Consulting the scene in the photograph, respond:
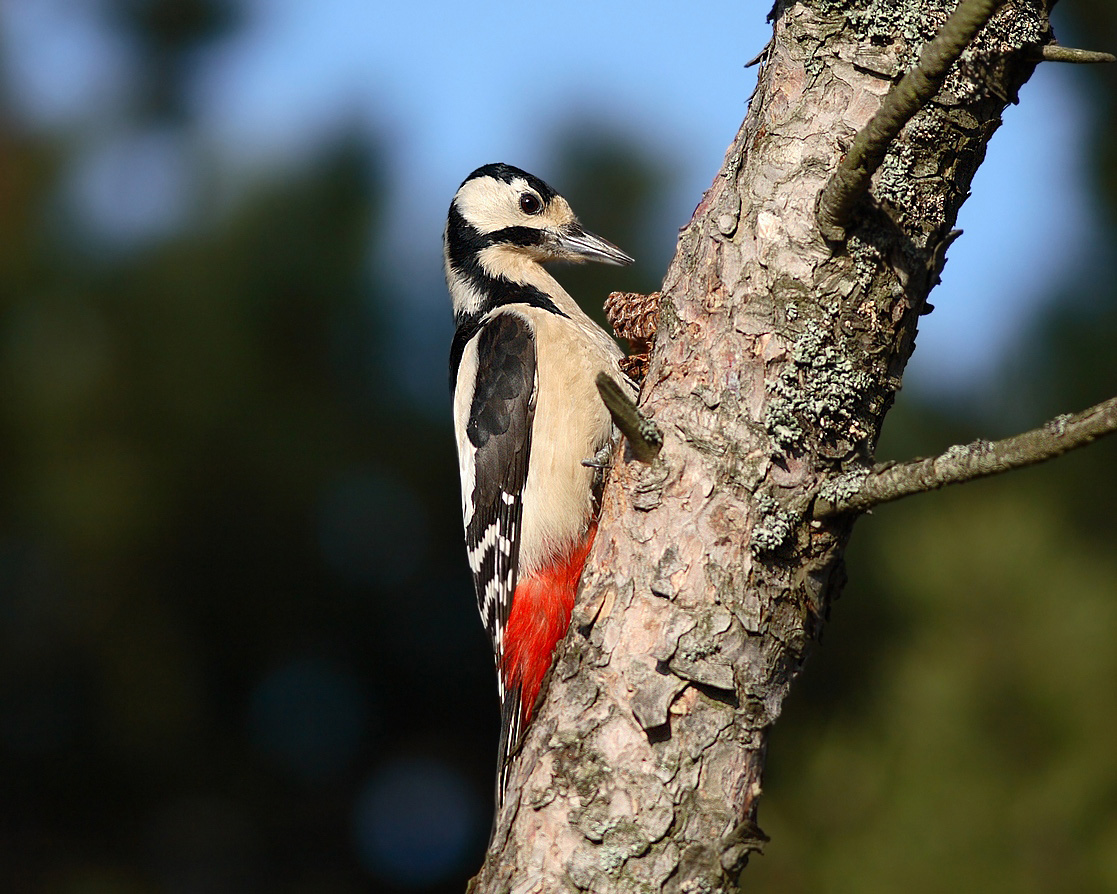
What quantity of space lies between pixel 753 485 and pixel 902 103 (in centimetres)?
75

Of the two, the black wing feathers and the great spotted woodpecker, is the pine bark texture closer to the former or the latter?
the great spotted woodpecker

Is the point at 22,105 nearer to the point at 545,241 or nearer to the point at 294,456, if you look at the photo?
the point at 294,456

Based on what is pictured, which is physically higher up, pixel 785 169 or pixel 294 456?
pixel 294 456

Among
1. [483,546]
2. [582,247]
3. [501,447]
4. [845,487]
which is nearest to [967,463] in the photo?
[845,487]

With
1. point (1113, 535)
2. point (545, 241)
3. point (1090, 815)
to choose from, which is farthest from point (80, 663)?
point (1113, 535)

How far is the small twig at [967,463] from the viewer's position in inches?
55.4

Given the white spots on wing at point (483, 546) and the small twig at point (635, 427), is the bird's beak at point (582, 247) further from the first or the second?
the small twig at point (635, 427)

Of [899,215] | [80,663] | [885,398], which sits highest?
[899,215]

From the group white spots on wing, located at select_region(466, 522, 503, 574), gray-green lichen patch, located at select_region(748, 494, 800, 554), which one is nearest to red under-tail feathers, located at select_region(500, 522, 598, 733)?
white spots on wing, located at select_region(466, 522, 503, 574)

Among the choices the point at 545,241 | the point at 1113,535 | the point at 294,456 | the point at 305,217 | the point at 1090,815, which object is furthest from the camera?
the point at 305,217

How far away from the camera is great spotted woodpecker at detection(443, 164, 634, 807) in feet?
10.5

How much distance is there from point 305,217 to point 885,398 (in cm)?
448

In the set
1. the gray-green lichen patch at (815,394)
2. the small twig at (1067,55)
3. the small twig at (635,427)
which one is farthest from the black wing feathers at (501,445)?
the small twig at (1067,55)

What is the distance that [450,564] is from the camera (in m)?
5.75
